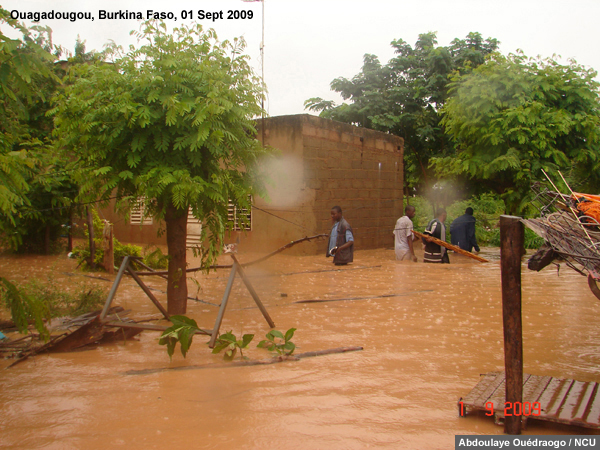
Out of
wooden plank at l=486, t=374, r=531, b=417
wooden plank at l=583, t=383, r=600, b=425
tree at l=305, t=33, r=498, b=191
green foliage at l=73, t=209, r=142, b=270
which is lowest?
wooden plank at l=486, t=374, r=531, b=417

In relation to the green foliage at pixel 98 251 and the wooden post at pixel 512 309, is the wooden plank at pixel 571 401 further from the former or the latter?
the green foliage at pixel 98 251

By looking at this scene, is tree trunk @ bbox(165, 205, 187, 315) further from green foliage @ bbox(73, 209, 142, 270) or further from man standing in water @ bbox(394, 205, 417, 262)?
man standing in water @ bbox(394, 205, 417, 262)

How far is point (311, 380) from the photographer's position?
170 inches

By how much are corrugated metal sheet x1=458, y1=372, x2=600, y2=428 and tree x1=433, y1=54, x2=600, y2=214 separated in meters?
8.37

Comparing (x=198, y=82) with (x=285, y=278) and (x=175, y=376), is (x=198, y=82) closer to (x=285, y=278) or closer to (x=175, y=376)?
(x=175, y=376)

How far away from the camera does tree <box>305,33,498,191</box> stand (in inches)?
758

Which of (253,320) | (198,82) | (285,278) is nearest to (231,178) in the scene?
(198,82)

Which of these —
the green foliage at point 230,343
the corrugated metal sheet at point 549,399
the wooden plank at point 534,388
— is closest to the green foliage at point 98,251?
the green foliage at point 230,343

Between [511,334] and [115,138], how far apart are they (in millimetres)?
4406

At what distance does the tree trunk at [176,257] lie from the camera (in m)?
6.30

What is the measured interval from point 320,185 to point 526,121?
201 inches

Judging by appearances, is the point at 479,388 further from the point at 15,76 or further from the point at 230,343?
the point at 15,76

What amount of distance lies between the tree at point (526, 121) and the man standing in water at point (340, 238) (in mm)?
4318

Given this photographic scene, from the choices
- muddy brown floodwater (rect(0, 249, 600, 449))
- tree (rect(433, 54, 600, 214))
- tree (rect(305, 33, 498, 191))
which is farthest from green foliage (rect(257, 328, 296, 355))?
tree (rect(305, 33, 498, 191))
